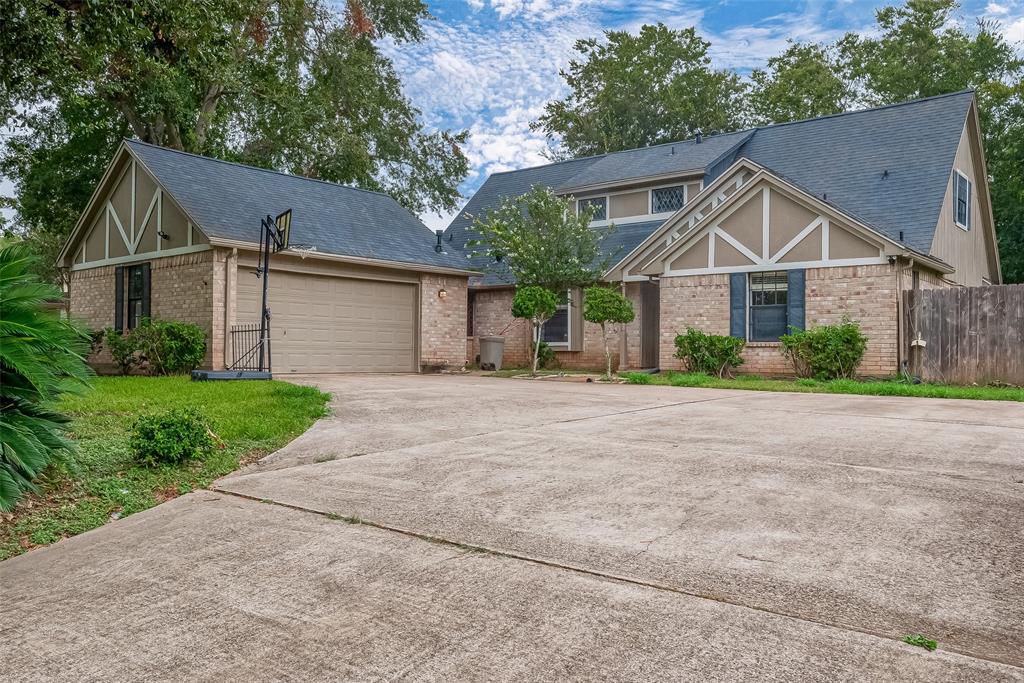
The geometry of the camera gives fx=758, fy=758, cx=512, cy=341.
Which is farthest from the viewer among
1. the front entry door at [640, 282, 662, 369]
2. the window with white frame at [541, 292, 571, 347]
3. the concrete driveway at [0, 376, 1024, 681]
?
the window with white frame at [541, 292, 571, 347]

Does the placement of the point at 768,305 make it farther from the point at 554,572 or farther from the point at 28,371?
the point at 28,371

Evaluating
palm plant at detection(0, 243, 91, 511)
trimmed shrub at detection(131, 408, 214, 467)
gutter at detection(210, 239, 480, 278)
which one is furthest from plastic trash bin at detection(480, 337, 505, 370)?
palm plant at detection(0, 243, 91, 511)

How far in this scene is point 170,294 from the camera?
1600 cm

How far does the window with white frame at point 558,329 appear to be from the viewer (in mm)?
19797

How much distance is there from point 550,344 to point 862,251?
813 centimetres

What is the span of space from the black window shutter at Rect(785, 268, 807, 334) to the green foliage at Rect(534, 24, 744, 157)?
20051mm

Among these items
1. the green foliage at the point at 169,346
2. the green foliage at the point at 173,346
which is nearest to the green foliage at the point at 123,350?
the green foliage at the point at 169,346

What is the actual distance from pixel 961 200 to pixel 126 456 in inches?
733

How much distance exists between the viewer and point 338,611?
2.87 metres

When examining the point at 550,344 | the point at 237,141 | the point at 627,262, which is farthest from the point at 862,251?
the point at 237,141

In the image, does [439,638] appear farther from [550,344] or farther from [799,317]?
[550,344]

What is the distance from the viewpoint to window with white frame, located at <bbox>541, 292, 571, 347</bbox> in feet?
65.0

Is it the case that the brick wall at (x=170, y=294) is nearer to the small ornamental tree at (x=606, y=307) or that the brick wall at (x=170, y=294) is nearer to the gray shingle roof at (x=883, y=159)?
the small ornamental tree at (x=606, y=307)

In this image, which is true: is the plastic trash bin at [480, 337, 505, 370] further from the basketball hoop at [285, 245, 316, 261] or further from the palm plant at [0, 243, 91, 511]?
the palm plant at [0, 243, 91, 511]
